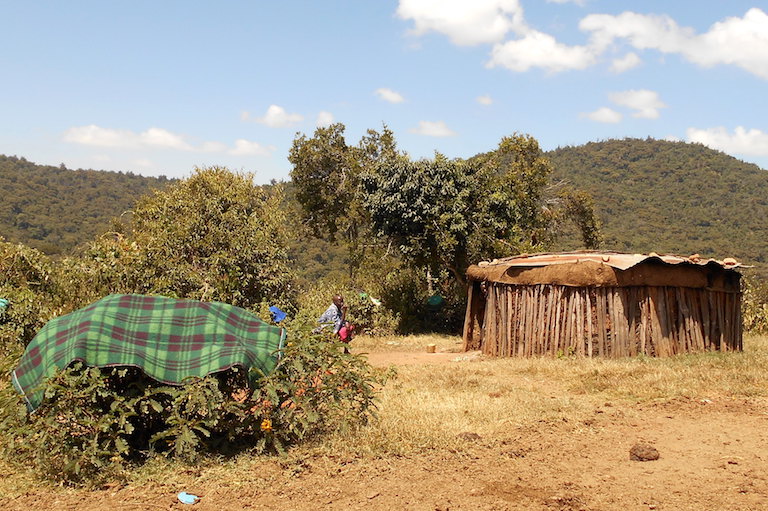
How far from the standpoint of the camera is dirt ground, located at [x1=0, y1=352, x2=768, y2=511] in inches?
199

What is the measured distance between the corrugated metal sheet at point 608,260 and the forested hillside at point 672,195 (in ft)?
81.4

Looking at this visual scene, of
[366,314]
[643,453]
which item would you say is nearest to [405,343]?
[366,314]

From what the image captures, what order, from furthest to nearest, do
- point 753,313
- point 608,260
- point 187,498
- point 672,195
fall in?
point 672,195 → point 753,313 → point 608,260 → point 187,498

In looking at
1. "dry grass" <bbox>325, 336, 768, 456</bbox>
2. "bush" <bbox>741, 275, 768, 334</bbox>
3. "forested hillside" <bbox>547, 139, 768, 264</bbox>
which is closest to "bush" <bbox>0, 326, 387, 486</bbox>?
"dry grass" <bbox>325, 336, 768, 456</bbox>

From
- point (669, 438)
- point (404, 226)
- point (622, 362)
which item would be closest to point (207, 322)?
point (669, 438)

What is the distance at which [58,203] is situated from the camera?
2213 inches

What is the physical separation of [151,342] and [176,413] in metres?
0.66

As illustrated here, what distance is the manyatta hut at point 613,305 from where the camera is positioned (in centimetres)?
1084

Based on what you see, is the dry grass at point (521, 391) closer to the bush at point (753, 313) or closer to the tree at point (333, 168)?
the bush at point (753, 313)

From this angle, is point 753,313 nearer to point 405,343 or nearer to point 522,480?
point 405,343

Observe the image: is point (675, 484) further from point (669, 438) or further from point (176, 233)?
point (176, 233)

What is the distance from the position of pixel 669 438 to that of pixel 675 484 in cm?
135

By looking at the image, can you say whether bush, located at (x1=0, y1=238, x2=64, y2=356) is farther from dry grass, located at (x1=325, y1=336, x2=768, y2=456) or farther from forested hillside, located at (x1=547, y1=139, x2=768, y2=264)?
forested hillside, located at (x1=547, y1=139, x2=768, y2=264)

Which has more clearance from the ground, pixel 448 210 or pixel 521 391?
pixel 448 210
